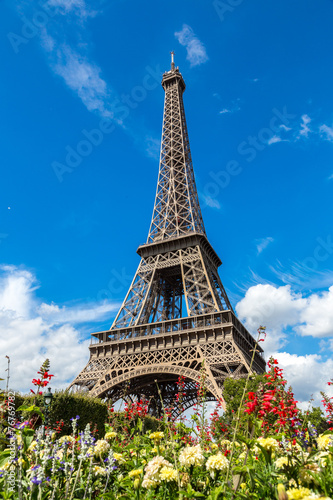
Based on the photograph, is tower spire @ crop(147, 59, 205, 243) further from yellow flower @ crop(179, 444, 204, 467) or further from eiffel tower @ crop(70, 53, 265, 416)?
yellow flower @ crop(179, 444, 204, 467)

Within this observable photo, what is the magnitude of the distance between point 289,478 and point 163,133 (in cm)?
5324

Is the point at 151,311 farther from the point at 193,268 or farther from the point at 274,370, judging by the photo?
the point at 274,370

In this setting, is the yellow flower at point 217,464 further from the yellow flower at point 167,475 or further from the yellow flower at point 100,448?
the yellow flower at point 100,448

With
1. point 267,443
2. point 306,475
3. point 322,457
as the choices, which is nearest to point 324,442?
point 322,457

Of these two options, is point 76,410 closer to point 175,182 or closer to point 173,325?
point 173,325

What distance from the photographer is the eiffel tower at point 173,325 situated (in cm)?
2777

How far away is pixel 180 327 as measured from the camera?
3161cm

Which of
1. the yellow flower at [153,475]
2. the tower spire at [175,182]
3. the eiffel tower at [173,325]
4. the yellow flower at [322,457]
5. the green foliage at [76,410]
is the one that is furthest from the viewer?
the tower spire at [175,182]

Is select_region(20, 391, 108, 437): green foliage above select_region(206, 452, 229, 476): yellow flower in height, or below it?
above

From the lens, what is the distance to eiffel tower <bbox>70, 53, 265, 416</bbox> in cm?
2777

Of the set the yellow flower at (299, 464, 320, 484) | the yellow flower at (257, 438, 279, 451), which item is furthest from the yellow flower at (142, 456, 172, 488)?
the yellow flower at (299, 464, 320, 484)

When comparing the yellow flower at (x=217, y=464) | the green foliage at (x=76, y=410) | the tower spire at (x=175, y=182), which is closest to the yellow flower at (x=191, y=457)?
the yellow flower at (x=217, y=464)

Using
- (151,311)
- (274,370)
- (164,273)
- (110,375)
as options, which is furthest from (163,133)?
(274,370)

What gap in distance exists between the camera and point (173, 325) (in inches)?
1283
